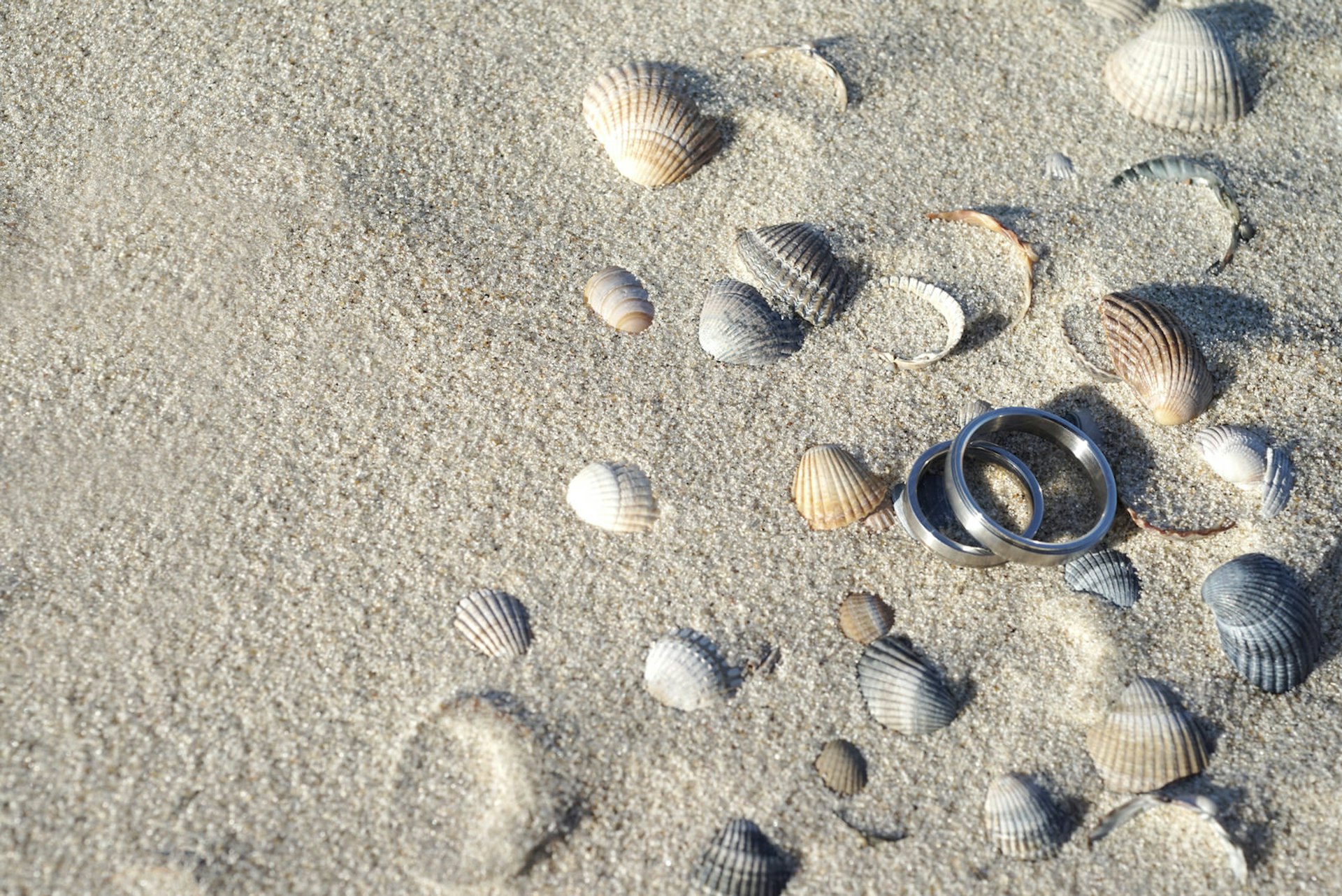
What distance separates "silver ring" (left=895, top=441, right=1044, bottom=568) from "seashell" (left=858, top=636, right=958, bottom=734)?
322mm

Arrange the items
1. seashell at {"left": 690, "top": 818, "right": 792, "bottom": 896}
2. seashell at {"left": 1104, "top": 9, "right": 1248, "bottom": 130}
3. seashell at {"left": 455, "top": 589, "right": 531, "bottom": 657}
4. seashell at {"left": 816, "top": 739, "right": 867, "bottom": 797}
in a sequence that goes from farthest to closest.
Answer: seashell at {"left": 1104, "top": 9, "right": 1248, "bottom": 130}
seashell at {"left": 455, "top": 589, "right": 531, "bottom": 657}
seashell at {"left": 816, "top": 739, "right": 867, "bottom": 797}
seashell at {"left": 690, "top": 818, "right": 792, "bottom": 896}

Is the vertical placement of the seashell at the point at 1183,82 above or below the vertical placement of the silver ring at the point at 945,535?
above

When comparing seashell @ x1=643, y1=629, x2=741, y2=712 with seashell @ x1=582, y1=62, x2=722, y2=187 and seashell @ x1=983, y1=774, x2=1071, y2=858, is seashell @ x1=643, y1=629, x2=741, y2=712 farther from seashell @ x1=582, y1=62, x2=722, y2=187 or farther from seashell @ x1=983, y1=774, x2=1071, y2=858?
seashell @ x1=582, y1=62, x2=722, y2=187

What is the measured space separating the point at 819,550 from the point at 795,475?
0.24 meters

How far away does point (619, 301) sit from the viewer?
3145 mm

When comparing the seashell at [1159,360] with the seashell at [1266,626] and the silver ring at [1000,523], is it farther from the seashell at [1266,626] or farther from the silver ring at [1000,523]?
the seashell at [1266,626]

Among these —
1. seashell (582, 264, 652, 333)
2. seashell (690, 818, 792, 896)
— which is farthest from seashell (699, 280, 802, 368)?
seashell (690, 818, 792, 896)

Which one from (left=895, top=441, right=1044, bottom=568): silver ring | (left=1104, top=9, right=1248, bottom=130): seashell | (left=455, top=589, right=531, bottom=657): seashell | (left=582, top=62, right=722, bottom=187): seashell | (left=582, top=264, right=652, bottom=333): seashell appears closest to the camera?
(left=455, top=589, right=531, bottom=657): seashell

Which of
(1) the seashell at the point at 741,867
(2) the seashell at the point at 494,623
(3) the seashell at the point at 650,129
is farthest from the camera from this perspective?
(3) the seashell at the point at 650,129

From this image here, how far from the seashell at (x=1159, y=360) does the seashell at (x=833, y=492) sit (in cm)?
92

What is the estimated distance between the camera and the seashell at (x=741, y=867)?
2367mm

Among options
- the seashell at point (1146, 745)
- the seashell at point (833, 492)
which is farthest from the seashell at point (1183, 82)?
the seashell at point (1146, 745)

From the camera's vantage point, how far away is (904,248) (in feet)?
10.9

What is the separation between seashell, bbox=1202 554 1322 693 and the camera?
8.82 ft
